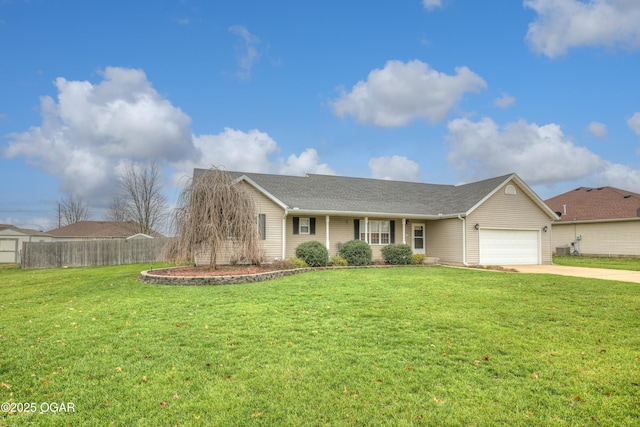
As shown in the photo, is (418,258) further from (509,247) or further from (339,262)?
(509,247)

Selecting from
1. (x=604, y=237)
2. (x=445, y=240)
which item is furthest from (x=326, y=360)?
(x=604, y=237)

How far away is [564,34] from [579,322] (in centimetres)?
1238

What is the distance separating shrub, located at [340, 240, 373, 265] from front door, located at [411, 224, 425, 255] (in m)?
4.37

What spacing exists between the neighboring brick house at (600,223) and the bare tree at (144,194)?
36.4 meters

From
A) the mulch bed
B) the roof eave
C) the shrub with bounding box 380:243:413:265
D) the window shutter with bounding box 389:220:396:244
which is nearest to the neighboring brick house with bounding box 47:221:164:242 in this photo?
the mulch bed

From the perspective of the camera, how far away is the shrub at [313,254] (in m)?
16.9

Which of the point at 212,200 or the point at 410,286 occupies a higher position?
the point at 212,200

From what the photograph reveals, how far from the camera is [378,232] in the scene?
20.5m

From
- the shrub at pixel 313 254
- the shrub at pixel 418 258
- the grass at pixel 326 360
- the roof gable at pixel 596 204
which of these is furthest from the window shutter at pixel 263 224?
the roof gable at pixel 596 204

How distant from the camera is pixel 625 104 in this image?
54.5 ft

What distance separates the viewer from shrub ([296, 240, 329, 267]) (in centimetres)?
1692

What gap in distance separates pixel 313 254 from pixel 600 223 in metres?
22.9

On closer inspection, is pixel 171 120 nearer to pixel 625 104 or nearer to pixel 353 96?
pixel 353 96

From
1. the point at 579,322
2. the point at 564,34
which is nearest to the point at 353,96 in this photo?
the point at 564,34
